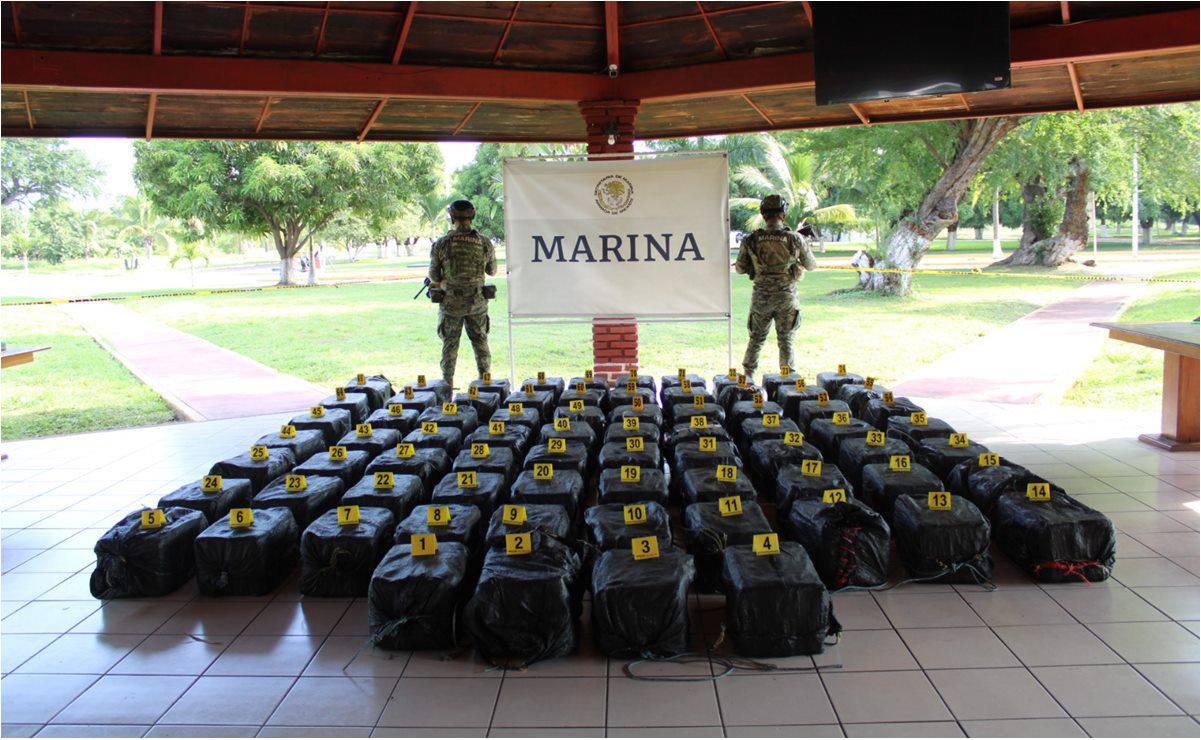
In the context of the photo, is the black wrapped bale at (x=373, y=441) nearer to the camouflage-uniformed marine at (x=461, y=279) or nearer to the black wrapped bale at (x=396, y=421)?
the black wrapped bale at (x=396, y=421)

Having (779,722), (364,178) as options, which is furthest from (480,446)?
(364,178)

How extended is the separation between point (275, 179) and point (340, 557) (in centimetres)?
1917

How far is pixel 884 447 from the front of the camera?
492 cm

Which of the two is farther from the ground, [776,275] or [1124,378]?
[776,275]

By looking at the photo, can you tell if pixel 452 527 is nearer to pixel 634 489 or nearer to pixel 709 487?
pixel 634 489

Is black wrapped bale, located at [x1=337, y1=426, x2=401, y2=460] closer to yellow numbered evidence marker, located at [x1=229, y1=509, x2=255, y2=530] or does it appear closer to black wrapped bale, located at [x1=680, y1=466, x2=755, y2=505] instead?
yellow numbered evidence marker, located at [x1=229, y1=509, x2=255, y2=530]

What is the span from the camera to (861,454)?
15.8ft

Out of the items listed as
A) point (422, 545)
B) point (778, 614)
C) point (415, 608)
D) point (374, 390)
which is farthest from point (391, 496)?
point (374, 390)

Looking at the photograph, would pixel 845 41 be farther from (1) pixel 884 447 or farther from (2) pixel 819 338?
(2) pixel 819 338

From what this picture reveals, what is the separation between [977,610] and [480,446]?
108 inches

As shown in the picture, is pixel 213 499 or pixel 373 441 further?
pixel 373 441

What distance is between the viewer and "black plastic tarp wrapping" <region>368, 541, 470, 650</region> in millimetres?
3379

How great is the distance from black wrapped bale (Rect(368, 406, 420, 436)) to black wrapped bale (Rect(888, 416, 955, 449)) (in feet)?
10.9

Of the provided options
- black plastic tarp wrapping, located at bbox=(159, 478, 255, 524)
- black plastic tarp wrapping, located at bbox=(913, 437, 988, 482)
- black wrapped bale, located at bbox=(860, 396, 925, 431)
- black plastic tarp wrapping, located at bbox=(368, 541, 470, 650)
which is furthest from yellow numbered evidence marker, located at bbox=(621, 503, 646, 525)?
black wrapped bale, located at bbox=(860, 396, 925, 431)
